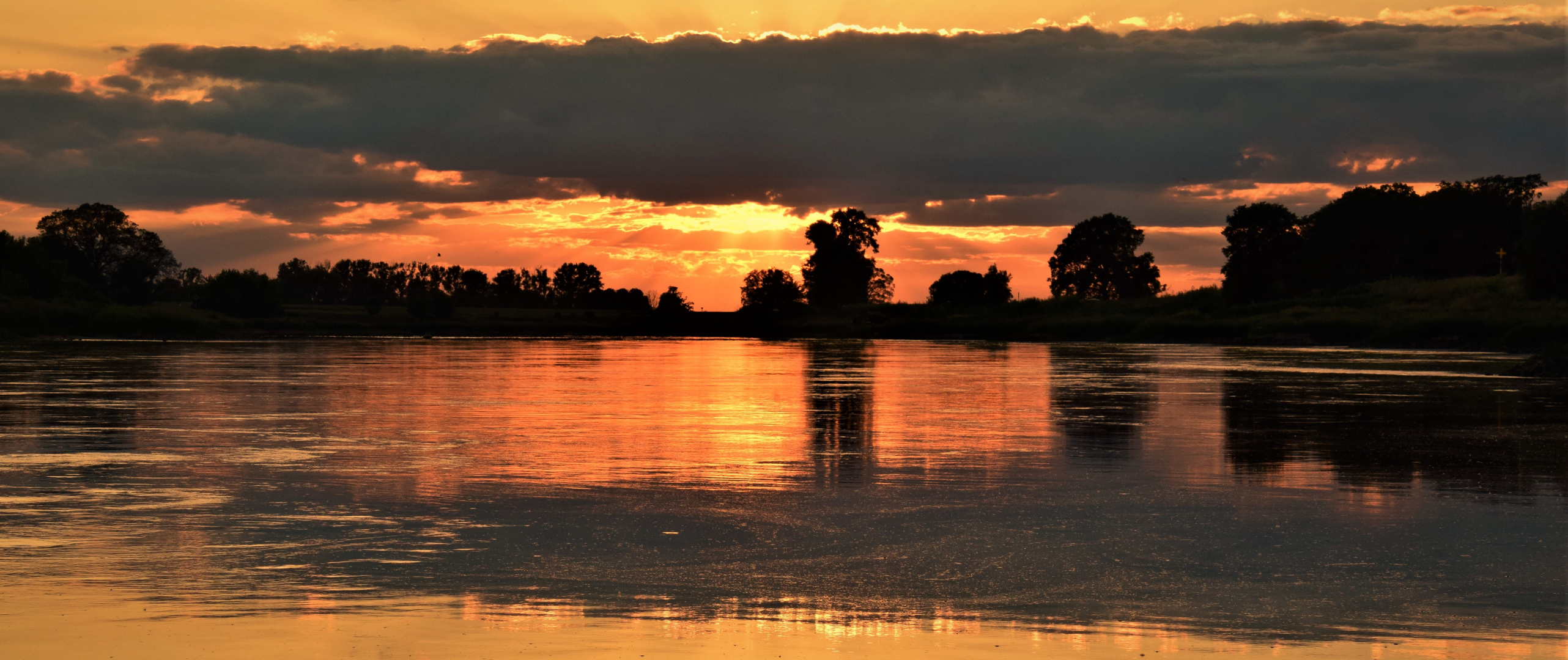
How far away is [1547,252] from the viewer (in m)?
81.8

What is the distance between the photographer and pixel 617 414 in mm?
28484

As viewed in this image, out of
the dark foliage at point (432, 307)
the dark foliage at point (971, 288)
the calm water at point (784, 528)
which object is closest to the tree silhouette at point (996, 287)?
the dark foliage at point (971, 288)

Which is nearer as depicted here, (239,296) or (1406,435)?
(1406,435)

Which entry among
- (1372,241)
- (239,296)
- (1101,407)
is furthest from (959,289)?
(1101,407)

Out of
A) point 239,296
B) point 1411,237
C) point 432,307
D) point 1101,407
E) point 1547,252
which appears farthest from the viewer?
point 432,307

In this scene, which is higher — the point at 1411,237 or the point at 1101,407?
the point at 1411,237

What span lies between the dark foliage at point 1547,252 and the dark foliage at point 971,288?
96686mm

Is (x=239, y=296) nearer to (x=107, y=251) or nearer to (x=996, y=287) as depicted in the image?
(x=107, y=251)

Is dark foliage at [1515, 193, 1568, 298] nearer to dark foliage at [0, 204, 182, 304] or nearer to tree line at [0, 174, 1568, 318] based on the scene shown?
tree line at [0, 174, 1568, 318]

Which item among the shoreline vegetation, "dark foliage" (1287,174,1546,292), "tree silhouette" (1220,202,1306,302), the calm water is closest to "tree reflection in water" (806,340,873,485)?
the calm water

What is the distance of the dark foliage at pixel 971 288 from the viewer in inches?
7160

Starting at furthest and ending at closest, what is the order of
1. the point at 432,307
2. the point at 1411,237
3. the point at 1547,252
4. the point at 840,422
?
the point at 432,307 → the point at 1411,237 → the point at 1547,252 → the point at 840,422

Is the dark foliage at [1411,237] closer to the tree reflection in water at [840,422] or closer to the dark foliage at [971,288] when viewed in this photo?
the dark foliage at [971,288]

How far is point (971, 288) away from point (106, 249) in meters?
121
